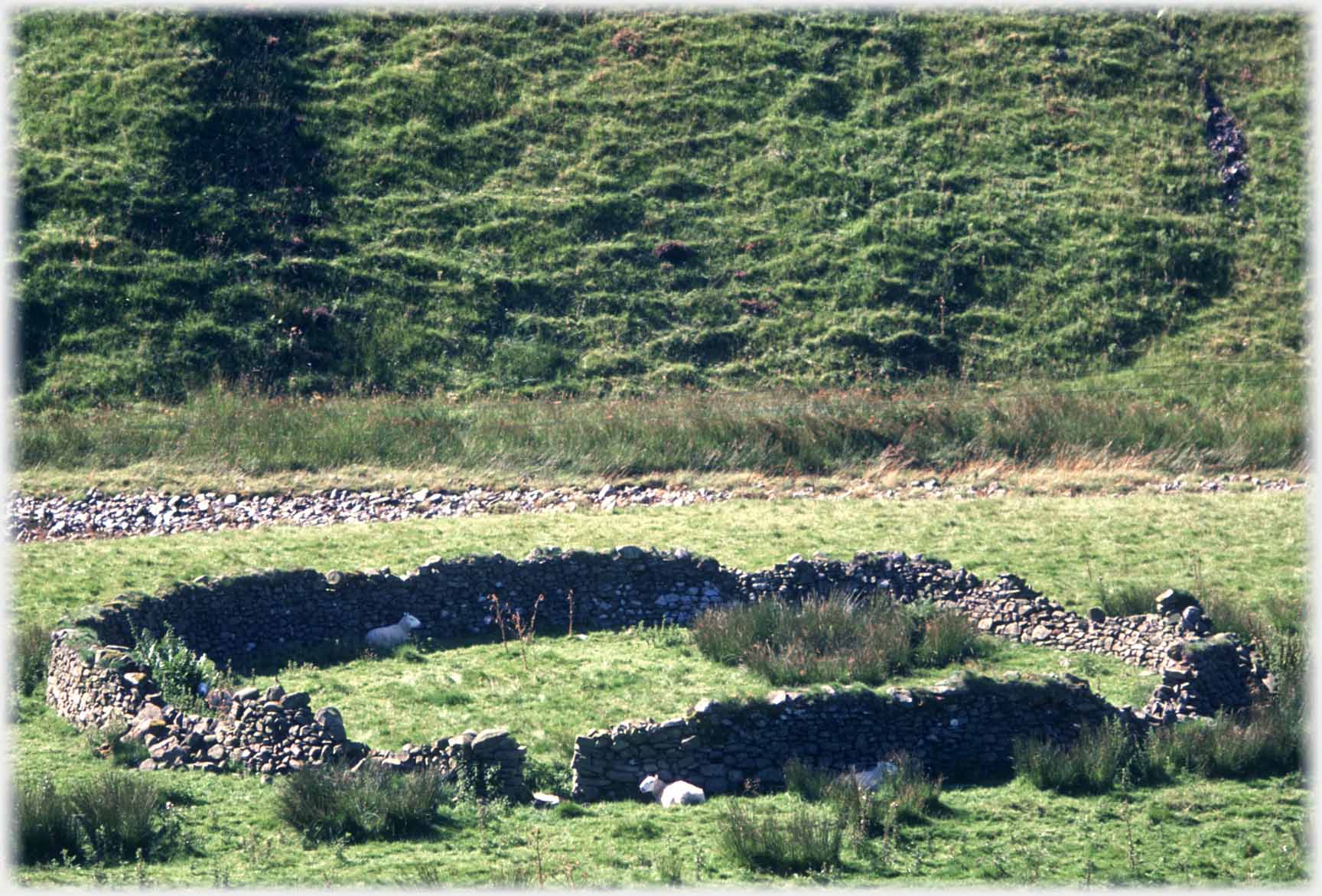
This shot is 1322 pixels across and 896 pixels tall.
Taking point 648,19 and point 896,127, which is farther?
point 648,19

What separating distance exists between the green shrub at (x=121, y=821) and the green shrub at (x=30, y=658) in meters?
5.04

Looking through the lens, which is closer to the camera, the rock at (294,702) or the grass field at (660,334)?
the grass field at (660,334)

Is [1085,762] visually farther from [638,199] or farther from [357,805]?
[638,199]

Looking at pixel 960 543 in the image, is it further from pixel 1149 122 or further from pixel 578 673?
pixel 1149 122

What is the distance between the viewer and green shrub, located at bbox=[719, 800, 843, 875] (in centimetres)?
1066

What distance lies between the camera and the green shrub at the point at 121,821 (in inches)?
425

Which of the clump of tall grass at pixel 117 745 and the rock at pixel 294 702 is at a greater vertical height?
the rock at pixel 294 702

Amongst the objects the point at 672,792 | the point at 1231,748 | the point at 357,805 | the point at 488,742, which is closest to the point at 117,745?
the point at 357,805

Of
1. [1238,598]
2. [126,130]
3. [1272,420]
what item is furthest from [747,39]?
[1238,598]

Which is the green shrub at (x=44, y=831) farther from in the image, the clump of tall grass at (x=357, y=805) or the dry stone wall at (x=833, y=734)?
the dry stone wall at (x=833, y=734)

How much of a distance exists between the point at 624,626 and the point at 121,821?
9146 millimetres

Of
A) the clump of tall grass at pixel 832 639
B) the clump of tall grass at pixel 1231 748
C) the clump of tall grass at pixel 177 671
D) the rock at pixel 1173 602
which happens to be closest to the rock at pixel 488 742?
the clump of tall grass at pixel 177 671

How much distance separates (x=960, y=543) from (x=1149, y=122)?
23.6 m

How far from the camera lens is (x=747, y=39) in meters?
44.3
